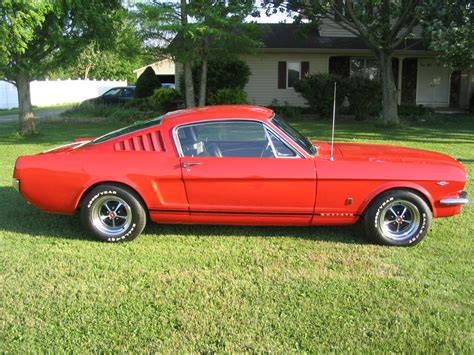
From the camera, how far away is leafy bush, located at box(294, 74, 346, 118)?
18312 mm

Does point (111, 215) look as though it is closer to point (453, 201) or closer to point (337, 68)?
point (453, 201)

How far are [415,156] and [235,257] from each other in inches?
89.8

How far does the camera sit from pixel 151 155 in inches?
192

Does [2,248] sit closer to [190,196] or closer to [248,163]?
[190,196]

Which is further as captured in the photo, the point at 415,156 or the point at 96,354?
the point at 415,156

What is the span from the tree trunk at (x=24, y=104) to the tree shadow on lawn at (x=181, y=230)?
934 centimetres

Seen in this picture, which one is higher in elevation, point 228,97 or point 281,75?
point 281,75

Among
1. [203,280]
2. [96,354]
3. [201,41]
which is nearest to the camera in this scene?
[96,354]

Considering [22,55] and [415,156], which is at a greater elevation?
[22,55]

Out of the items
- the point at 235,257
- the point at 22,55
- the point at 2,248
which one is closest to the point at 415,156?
the point at 235,257

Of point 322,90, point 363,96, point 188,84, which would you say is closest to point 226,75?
point 188,84

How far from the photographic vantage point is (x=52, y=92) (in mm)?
37594

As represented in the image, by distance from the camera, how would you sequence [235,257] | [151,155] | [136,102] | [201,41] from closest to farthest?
[235,257], [151,155], [201,41], [136,102]

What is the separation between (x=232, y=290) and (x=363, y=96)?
15.7 meters
